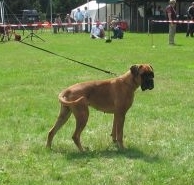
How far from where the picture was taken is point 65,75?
14234mm

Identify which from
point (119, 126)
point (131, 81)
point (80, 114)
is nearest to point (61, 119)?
point (80, 114)

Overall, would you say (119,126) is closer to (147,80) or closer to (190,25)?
(147,80)

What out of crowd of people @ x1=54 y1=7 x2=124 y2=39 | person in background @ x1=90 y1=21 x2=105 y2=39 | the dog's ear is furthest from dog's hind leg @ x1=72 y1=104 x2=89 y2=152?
person in background @ x1=90 y1=21 x2=105 y2=39

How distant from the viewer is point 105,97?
21.9 ft

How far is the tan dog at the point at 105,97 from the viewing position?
21.2 feet

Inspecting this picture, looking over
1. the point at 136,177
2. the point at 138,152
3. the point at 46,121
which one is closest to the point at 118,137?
the point at 138,152

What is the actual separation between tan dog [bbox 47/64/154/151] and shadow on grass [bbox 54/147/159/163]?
4.7 inches

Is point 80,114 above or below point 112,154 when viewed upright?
above

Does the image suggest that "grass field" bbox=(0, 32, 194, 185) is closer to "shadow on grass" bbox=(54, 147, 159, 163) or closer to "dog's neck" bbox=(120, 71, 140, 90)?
"shadow on grass" bbox=(54, 147, 159, 163)

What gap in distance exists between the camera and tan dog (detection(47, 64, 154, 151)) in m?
6.46

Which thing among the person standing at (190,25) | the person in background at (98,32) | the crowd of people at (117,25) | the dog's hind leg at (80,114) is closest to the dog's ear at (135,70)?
the dog's hind leg at (80,114)

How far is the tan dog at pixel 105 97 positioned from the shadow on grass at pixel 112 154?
0.12m

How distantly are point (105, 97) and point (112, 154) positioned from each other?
68 centimetres

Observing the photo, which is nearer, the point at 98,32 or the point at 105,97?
the point at 105,97
